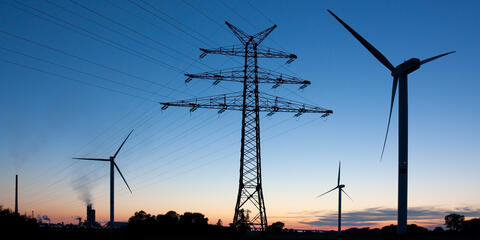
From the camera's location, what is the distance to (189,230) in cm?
13075

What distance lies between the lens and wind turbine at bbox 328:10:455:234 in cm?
6125

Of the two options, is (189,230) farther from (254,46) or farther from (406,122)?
(406,122)

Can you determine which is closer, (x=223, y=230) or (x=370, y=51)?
(x=370, y=51)

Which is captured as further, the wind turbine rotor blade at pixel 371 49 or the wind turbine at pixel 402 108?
the wind turbine rotor blade at pixel 371 49

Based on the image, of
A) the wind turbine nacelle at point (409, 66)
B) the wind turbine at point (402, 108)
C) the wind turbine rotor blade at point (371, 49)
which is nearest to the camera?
the wind turbine at point (402, 108)

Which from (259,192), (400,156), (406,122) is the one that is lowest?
(259,192)

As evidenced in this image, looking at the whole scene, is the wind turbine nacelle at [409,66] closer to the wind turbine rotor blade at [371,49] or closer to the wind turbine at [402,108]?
the wind turbine at [402,108]

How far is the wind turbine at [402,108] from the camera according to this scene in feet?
201

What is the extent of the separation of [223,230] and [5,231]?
4600cm

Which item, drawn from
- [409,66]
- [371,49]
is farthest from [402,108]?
[371,49]

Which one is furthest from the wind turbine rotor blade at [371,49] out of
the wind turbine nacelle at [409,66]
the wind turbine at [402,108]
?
the wind turbine nacelle at [409,66]

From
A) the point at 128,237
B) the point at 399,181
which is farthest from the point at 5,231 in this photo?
the point at 399,181

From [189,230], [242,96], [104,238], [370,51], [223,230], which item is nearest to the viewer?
[370,51]

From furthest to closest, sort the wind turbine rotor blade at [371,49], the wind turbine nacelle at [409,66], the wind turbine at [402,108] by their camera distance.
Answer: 1. the wind turbine rotor blade at [371,49]
2. the wind turbine nacelle at [409,66]
3. the wind turbine at [402,108]
